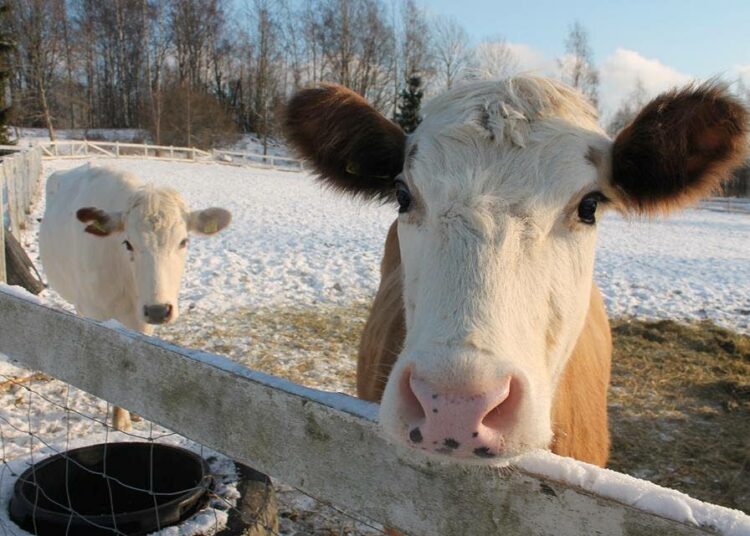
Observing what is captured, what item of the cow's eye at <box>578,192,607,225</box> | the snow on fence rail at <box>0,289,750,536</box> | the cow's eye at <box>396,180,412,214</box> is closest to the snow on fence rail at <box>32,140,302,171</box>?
the cow's eye at <box>396,180,412,214</box>

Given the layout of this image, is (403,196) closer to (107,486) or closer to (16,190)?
(107,486)

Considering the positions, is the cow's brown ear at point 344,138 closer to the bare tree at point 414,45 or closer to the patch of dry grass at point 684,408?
the patch of dry grass at point 684,408

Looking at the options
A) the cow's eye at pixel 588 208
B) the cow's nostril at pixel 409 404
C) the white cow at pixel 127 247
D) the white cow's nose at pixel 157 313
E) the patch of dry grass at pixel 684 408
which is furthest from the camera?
the white cow at pixel 127 247

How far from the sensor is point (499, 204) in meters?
1.76

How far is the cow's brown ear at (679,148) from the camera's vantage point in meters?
2.00

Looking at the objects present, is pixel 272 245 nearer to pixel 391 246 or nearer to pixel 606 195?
pixel 391 246

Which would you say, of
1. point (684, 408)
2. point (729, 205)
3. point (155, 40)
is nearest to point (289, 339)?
point (684, 408)

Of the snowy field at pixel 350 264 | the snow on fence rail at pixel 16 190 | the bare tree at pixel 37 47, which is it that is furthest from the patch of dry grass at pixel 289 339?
the bare tree at pixel 37 47

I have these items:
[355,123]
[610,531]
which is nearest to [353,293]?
[355,123]

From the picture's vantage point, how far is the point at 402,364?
4.63ft

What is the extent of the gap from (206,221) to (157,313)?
1.19 meters

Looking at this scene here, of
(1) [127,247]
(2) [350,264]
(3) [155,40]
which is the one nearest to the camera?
(1) [127,247]

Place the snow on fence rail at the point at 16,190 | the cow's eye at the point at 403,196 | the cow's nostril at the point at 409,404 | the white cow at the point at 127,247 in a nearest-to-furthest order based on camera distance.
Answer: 1. the cow's nostril at the point at 409,404
2. the cow's eye at the point at 403,196
3. the white cow at the point at 127,247
4. the snow on fence rail at the point at 16,190

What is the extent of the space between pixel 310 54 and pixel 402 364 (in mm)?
55443
